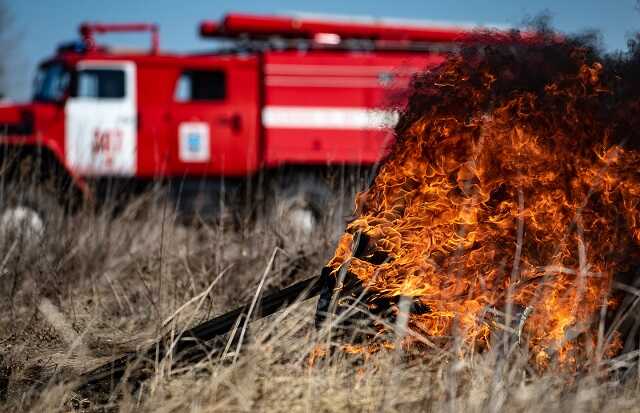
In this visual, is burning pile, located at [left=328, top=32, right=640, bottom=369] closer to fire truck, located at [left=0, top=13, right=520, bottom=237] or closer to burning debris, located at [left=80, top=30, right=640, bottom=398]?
burning debris, located at [left=80, top=30, right=640, bottom=398]

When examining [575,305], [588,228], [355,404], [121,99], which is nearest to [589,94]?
[588,228]

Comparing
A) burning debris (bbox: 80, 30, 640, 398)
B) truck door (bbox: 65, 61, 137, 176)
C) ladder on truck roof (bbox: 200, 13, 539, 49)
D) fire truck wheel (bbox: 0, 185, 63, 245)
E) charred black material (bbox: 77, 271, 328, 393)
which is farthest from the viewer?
ladder on truck roof (bbox: 200, 13, 539, 49)

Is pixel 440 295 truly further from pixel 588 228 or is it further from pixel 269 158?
pixel 269 158

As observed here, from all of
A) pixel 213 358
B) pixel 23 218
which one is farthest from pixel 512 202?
pixel 23 218

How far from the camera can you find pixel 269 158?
890cm

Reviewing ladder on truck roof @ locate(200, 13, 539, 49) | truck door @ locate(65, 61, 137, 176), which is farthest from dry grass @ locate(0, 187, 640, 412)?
ladder on truck roof @ locate(200, 13, 539, 49)

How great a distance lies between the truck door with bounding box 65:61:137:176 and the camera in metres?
8.63

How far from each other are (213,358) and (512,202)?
1.37 metres

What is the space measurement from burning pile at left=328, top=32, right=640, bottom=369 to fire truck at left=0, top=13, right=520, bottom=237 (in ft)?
17.4

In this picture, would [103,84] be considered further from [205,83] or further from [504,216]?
[504,216]

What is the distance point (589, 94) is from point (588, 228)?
1.81ft

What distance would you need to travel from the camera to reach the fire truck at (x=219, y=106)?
8672 mm

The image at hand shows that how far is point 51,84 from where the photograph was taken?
897 cm

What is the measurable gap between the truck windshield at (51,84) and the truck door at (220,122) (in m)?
1.31
